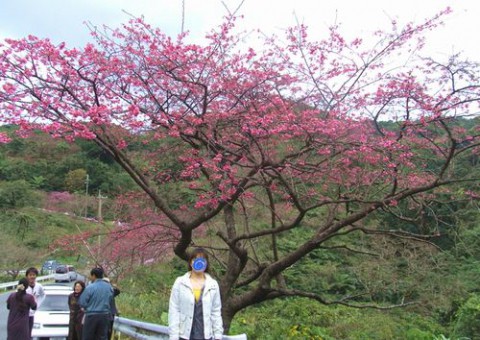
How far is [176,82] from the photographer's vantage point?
820cm

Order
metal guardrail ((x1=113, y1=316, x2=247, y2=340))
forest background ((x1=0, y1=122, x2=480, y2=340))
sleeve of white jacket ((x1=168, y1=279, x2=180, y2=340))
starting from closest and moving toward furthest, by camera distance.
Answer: sleeve of white jacket ((x1=168, y1=279, x2=180, y2=340)) < metal guardrail ((x1=113, y1=316, x2=247, y2=340)) < forest background ((x1=0, y1=122, x2=480, y2=340))

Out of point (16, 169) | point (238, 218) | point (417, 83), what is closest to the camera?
point (417, 83)

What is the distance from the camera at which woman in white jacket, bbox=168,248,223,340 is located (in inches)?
175

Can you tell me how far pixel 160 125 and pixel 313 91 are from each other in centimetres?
258

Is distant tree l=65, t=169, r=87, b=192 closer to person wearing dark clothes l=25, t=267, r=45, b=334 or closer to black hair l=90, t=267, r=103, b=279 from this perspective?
person wearing dark clothes l=25, t=267, r=45, b=334

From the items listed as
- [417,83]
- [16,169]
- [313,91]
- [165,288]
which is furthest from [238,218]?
[16,169]

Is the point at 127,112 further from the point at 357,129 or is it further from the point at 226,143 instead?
the point at 357,129

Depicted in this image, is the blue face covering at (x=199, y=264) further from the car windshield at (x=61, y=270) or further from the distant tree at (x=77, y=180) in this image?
the distant tree at (x=77, y=180)

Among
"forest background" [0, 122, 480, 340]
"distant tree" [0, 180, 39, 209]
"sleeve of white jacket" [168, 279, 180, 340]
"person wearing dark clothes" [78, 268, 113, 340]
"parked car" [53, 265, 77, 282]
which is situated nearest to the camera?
"sleeve of white jacket" [168, 279, 180, 340]

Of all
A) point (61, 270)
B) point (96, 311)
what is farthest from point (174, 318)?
point (61, 270)

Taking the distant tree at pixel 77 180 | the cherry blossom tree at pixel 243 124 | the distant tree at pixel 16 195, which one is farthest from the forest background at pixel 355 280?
the distant tree at pixel 16 195

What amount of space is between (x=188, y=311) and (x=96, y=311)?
289 centimetres

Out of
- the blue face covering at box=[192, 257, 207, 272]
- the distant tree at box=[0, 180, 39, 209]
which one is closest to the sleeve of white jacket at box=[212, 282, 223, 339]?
the blue face covering at box=[192, 257, 207, 272]

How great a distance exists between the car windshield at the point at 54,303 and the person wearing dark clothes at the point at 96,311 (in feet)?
14.5
